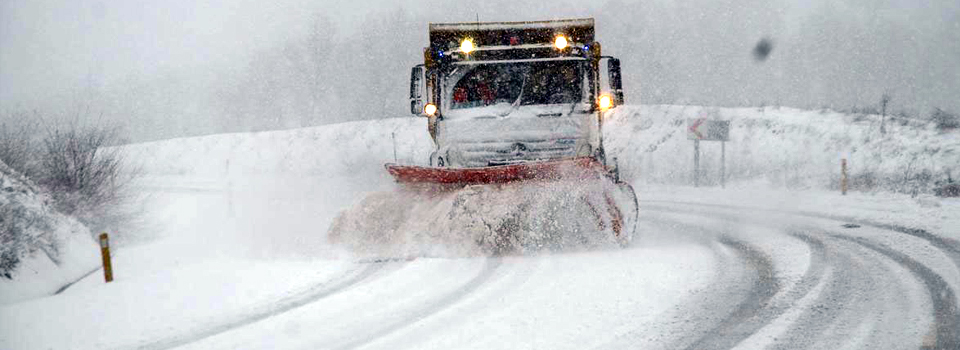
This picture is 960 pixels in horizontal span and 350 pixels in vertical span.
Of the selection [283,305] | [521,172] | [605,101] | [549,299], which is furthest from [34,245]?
[605,101]

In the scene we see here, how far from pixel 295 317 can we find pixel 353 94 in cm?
3957

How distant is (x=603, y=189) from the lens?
7227 millimetres

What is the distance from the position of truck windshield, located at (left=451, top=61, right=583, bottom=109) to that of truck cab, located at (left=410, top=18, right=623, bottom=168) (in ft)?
0.05

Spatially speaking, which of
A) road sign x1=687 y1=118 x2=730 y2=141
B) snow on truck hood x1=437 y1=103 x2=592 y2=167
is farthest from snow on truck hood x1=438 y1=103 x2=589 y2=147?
road sign x1=687 y1=118 x2=730 y2=141

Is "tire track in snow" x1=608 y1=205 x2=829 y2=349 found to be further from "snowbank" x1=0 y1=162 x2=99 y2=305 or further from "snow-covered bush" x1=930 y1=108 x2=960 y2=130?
"snow-covered bush" x1=930 y1=108 x2=960 y2=130

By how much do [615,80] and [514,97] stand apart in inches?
55.5

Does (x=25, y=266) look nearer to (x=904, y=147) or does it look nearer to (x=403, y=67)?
(x=904, y=147)

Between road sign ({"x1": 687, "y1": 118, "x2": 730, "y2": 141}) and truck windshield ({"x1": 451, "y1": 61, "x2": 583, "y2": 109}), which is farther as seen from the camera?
road sign ({"x1": 687, "y1": 118, "x2": 730, "y2": 141})

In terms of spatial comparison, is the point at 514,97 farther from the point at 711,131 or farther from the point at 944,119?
the point at 944,119

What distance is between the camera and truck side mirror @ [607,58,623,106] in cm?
847

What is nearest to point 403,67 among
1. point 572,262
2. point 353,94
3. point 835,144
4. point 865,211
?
point 353,94

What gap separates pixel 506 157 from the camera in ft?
27.4

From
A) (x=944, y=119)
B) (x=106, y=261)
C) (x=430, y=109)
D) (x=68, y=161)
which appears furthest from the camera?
(x=944, y=119)

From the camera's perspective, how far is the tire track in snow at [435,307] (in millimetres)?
4180
